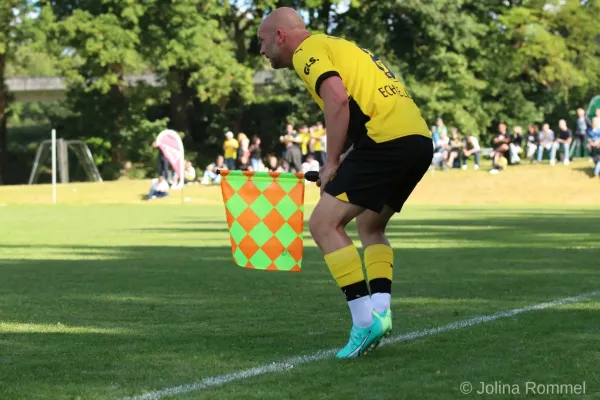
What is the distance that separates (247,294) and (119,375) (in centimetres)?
424

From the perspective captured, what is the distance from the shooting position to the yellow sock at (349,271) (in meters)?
6.27

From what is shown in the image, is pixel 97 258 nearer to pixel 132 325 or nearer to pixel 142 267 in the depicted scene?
pixel 142 267

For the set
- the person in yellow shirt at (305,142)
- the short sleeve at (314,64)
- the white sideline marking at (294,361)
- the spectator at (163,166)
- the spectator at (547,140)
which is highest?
the short sleeve at (314,64)

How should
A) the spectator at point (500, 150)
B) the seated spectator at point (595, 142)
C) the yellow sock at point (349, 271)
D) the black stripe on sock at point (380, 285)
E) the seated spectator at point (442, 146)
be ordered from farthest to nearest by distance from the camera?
the seated spectator at point (442, 146)
the spectator at point (500, 150)
the seated spectator at point (595, 142)
the black stripe on sock at point (380, 285)
the yellow sock at point (349, 271)

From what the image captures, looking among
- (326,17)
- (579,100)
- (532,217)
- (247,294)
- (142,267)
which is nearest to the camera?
(247,294)

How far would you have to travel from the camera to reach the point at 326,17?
6056 centimetres

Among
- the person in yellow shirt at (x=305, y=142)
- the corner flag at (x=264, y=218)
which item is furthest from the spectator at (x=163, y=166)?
the corner flag at (x=264, y=218)

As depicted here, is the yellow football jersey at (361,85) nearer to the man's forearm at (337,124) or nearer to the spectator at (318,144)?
the man's forearm at (337,124)

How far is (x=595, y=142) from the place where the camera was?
35.1 metres

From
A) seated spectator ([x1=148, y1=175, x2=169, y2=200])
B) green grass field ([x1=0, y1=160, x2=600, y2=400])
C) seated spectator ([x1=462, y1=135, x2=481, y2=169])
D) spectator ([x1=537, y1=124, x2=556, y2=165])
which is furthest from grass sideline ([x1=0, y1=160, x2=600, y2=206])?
green grass field ([x1=0, y1=160, x2=600, y2=400])

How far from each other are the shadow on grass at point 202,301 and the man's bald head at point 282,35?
1.62 meters

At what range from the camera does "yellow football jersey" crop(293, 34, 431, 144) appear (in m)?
6.13

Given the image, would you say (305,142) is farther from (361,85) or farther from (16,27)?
(361,85)

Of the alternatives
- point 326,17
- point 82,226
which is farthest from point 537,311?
point 326,17
